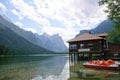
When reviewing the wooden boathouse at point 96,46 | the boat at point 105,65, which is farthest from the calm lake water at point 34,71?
the wooden boathouse at point 96,46

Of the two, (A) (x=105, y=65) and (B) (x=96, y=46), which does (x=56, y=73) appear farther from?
(B) (x=96, y=46)

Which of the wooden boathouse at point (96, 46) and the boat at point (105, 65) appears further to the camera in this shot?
the wooden boathouse at point (96, 46)

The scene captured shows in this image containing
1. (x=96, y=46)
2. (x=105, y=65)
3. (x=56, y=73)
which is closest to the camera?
(x=56, y=73)

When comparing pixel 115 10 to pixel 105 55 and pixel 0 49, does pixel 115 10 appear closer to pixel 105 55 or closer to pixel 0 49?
pixel 105 55

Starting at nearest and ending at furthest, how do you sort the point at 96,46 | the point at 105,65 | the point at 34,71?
the point at 105,65 < the point at 34,71 < the point at 96,46

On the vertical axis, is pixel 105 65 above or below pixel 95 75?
above

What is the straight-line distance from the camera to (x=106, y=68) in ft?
111

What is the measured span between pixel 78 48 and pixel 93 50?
18.8 feet

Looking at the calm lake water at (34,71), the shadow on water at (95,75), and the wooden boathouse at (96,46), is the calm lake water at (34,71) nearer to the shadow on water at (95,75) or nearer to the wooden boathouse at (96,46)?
the shadow on water at (95,75)

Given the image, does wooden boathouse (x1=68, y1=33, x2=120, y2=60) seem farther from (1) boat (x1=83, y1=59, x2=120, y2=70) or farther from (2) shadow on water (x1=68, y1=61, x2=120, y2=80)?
(2) shadow on water (x1=68, y1=61, x2=120, y2=80)

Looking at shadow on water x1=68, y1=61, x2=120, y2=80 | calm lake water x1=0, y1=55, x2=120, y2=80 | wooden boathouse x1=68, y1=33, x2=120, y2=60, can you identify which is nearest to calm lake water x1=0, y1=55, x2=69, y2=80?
calm lake water x1=0, y1=55, x2=120, y2=80

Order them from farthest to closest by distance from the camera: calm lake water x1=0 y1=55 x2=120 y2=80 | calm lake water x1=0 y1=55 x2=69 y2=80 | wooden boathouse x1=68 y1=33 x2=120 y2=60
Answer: wooden boathouse x1=68 y1=33 x2=120 y2=60 → calm lake water x1=0 y1=55 x2=69 y2=80 → calm lake water x1=0 y1=55 x2=120 y2=80

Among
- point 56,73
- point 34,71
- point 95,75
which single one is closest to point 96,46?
point 34,71

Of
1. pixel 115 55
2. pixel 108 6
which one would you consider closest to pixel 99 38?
pixel 115 55
